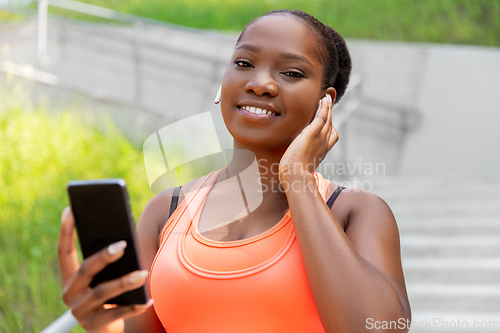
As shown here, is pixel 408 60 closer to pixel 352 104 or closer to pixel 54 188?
pixel 352 104

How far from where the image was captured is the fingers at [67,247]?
900mm

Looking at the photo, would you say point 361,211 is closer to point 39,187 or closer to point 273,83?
point 273,83

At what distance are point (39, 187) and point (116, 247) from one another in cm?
371

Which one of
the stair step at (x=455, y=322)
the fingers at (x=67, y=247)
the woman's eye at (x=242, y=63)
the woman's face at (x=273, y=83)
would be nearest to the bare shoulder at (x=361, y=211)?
the woman's face at (x=273, y=83)

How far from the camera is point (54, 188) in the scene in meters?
4.27

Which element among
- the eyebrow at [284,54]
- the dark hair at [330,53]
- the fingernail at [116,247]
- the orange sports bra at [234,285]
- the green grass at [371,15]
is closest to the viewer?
the fingernail at [116,247]

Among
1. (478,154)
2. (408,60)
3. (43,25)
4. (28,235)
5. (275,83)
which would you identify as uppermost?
(43,25)

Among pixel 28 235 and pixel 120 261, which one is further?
pixel 28 235

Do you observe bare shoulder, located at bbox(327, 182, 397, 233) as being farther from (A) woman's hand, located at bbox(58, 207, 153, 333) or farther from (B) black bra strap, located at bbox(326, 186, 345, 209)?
(A) woman's hand, located at bbox(58, 207, 153, 333)

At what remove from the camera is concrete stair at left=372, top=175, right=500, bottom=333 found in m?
3.44

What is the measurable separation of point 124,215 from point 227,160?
2.23 ft

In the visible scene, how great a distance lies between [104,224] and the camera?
92 centimetres

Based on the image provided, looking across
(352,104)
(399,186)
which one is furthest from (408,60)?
(399,186)

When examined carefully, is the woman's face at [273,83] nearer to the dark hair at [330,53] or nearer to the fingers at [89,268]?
the dark hair at [330,53]
